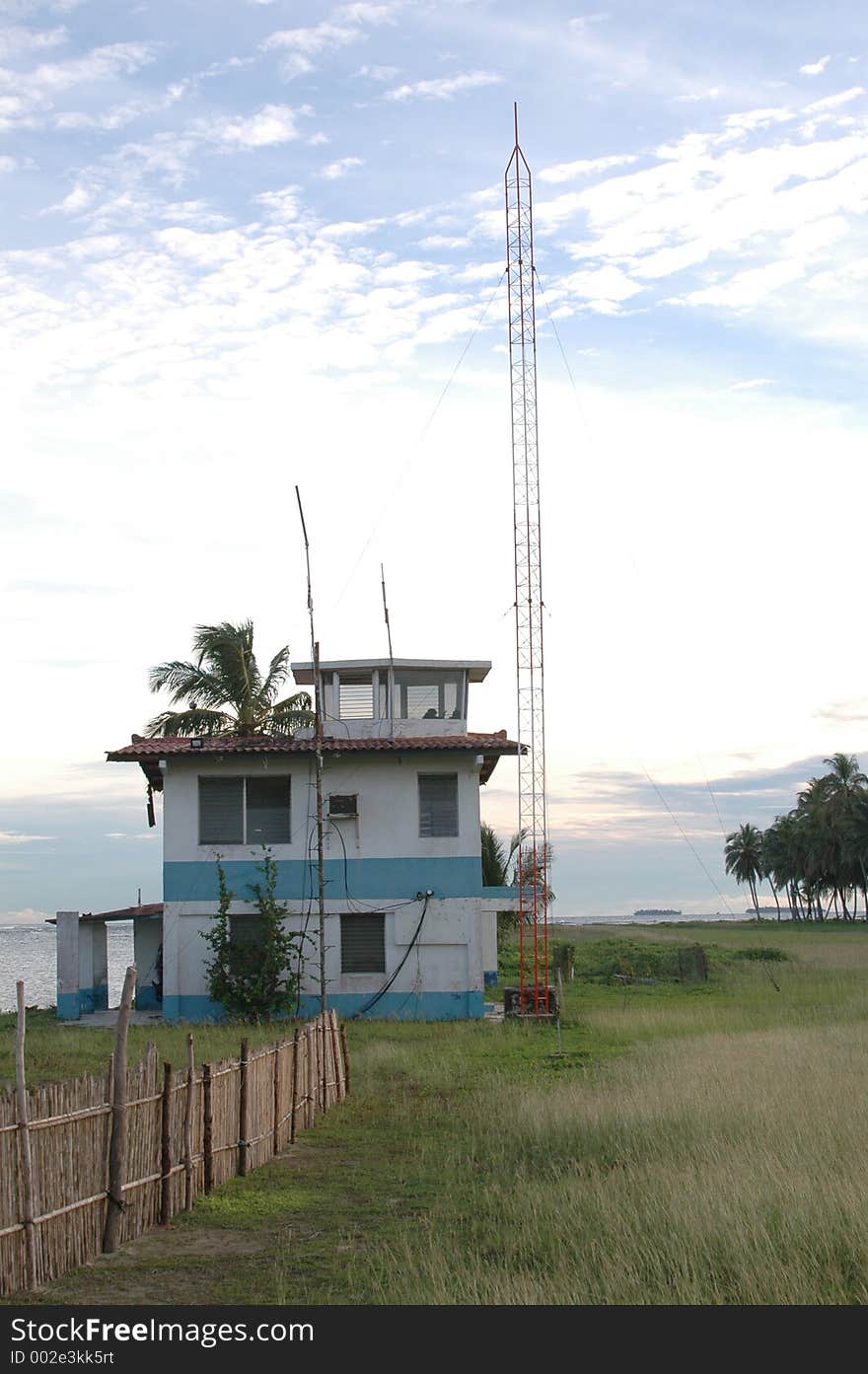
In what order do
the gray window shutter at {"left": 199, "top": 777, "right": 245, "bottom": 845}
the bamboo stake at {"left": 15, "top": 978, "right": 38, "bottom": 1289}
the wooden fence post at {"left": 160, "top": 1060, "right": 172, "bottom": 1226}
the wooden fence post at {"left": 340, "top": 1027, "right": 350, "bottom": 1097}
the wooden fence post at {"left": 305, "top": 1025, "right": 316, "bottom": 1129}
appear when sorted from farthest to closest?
the gray window shutter at {"left": 199, "top": 777, "right": 245, "bottom": 845} → the wooden fence post at {"left": 340, "top": 1027, "right": 350, "bottom": 1097} → the wooden fence post at {"left": 305, "top": 1025, "right": 316, "bottom": 1129} → the wooden fence post at {"left": 160, "top": 1060, "right": 172, "bottom": 1226} → the bamboo stake at {"left": 15, "top": 978, "right": 38, "bottom": 1289}

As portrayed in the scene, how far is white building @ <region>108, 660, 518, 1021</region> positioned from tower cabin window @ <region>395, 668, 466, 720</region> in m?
1.07

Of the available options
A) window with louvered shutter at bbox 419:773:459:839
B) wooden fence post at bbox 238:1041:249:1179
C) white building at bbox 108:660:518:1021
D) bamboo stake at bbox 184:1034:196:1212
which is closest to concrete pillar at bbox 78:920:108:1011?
white building at bbox 108:660:518:1021

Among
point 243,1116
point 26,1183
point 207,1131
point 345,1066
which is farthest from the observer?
point 345,1066

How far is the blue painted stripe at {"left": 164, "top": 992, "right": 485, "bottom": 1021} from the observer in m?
32.3

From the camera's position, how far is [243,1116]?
1500cm

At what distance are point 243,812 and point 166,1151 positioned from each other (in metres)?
21.0

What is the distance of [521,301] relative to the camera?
36.1 meters

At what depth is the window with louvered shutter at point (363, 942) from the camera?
33.0 m

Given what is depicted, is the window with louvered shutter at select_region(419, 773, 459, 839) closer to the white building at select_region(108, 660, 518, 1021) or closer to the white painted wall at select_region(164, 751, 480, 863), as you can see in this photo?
the white building at select_region(108, 660, 518, 1021)

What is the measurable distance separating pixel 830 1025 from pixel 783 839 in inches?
3790

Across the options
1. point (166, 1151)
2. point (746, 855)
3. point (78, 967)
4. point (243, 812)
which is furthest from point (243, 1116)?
point (746, 855)

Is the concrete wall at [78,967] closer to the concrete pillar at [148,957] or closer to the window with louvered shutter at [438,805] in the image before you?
the concrete pillar at [148,957]

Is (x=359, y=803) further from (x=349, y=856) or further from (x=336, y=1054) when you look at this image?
(x=336, y=1054)

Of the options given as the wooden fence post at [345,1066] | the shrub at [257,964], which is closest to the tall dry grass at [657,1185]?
the wooden fence post at [345,1066]
